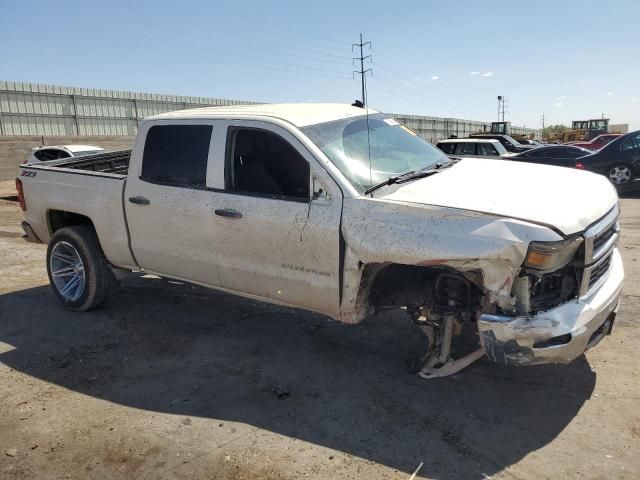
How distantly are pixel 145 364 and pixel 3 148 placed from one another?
735 inches

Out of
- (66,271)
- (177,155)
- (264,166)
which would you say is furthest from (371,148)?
(66,271)

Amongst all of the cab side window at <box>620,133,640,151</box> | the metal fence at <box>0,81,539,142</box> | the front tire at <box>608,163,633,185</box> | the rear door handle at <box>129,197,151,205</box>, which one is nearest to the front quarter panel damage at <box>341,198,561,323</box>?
the rear door handle at <box>129,197,151,205</box>

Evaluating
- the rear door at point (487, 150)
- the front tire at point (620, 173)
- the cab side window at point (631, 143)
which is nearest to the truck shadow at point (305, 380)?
the front tire at point (620, 173)

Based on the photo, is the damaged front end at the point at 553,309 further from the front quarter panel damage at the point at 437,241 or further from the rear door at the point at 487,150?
the rear door at the point at 487,150

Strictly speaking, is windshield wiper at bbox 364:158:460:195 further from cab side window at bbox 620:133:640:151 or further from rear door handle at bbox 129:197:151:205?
cab side window at bbox 620:133:640:151

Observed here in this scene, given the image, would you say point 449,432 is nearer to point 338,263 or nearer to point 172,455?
point 338,263

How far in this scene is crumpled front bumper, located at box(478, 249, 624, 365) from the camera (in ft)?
9.94

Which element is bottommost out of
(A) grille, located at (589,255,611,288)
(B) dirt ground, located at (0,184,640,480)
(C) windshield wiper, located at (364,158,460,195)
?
(B) dirt ground, located at (0,184,640,480)

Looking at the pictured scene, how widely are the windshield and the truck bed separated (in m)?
3.06

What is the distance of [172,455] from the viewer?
3.05m

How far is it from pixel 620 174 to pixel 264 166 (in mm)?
11667

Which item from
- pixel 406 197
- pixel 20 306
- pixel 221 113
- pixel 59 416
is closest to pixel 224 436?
pixel 59 416

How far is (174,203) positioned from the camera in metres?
4.36

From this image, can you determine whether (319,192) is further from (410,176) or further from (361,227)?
(410,176)
